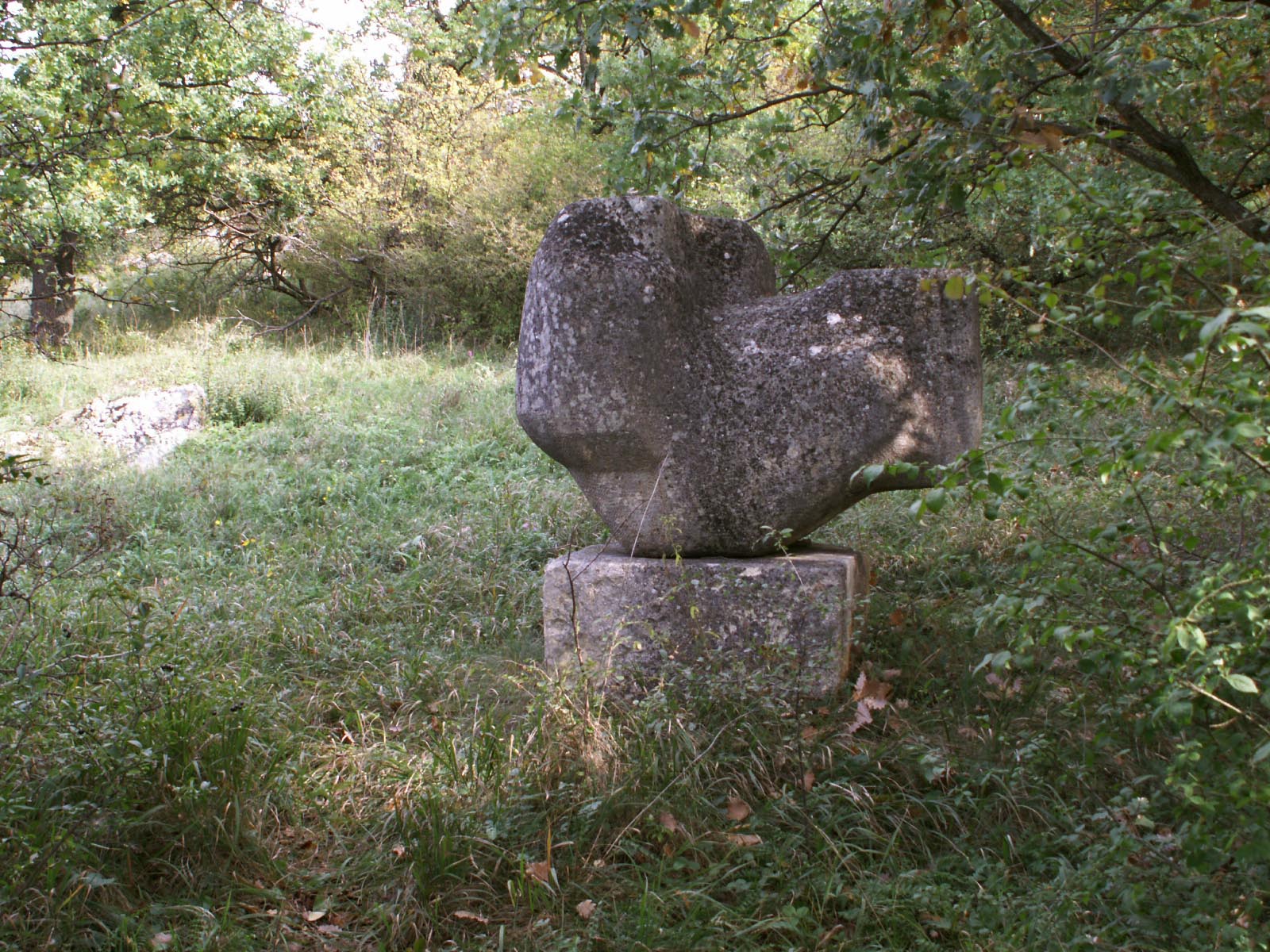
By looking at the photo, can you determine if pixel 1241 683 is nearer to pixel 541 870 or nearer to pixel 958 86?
pixel 541 870

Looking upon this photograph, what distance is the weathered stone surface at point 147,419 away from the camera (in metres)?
7.44

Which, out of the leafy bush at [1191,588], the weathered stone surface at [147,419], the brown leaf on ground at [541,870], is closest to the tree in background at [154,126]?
the weathered stone surface at [147,419]

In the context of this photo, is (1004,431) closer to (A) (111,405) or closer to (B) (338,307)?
(A) (111,405)

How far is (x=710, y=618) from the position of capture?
11.0 ft

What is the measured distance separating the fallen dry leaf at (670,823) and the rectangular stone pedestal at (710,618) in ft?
1.78

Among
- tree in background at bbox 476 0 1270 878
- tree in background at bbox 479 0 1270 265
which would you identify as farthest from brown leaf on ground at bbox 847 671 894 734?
tree in background at bbox 479 0 1270 265

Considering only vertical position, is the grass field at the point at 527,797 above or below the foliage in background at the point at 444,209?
below

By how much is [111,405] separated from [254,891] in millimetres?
6343

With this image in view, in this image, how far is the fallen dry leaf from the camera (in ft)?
8.99

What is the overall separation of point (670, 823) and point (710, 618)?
780 mm

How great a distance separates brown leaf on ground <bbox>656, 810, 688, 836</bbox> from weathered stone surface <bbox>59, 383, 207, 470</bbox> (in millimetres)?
5688

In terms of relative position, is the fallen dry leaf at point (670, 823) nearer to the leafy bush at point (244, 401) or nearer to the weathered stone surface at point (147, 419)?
the weathered stone surface at point (147, 419)

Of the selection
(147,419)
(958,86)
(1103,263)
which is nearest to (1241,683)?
(1103,263)

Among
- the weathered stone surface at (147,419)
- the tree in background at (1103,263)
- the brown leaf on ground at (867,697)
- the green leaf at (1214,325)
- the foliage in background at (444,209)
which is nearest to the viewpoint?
the green leaf at (1214,325)
